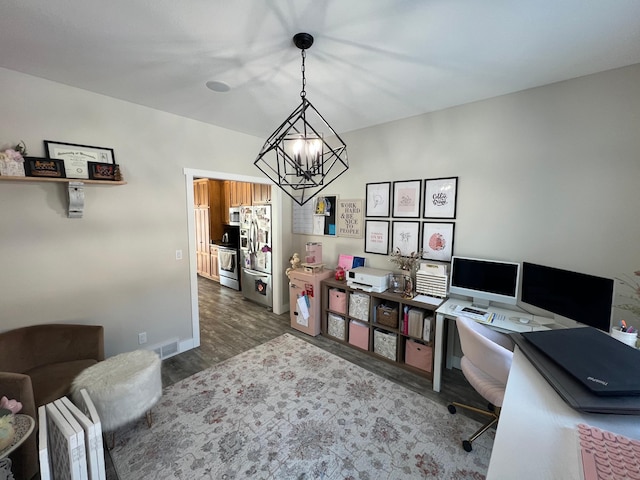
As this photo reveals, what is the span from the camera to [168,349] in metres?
2.86

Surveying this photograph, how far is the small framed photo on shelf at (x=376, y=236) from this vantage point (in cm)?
309

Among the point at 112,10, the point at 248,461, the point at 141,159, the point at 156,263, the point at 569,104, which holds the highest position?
the point at 112,10

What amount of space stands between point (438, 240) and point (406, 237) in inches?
13.7

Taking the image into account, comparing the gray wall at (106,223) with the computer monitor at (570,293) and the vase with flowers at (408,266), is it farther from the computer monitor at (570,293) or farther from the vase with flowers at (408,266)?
the computer monitor at (570,293)

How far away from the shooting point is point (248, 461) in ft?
5.43

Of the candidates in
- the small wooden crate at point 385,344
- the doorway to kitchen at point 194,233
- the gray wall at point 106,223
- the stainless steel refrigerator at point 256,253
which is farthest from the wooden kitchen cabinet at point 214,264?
the small wooden crate at point 385,344

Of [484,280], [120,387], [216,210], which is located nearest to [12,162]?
[120,387]

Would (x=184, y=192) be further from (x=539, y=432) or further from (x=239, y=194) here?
(x=539, y=432)

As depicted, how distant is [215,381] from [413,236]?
251 cm

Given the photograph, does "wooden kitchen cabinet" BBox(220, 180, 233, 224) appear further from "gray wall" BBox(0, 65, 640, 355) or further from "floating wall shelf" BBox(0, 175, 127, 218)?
"floating wall shelf" BBox(0, 175, 127, 218)

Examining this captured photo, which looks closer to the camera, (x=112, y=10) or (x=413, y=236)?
(x=112, y=10)

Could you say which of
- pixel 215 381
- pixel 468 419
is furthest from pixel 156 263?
pixel 468 419

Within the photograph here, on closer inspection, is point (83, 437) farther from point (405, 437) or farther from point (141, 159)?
point (141, 159)

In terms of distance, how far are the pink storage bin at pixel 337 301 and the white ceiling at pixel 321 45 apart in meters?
2.15
